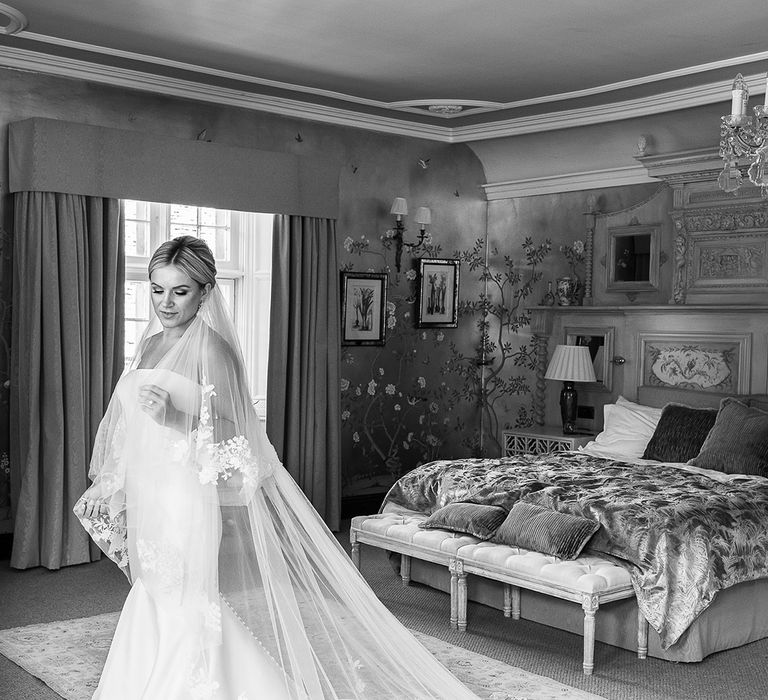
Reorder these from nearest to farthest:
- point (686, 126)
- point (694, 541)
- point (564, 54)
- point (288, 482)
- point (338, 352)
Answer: point (288, 482), point (694, 541), point (564, 54), point (686, 126), point (338, 352)

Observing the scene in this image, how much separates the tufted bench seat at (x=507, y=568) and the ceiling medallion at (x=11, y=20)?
10.4 feet

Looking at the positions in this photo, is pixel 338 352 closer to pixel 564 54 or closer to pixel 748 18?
pixel 564 54

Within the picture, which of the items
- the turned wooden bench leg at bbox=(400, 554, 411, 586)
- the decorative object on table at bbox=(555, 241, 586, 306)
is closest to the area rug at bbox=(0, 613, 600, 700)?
the turned wooden bench leg at bbox=(400, 554, 411, 586)

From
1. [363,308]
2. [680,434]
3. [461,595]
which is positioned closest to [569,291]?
[363,308]

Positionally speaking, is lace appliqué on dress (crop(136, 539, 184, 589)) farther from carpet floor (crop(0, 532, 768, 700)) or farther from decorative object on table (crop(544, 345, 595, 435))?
decorative object on table (crop(544, 345, 595, 435))

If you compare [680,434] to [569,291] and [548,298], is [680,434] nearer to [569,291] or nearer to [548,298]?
[569,291]

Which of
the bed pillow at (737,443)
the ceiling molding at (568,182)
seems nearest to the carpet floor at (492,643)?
the bed pillow at (737,443)

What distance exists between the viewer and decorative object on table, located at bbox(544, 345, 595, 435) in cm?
747

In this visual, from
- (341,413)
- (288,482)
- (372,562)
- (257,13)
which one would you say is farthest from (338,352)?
(288,482)

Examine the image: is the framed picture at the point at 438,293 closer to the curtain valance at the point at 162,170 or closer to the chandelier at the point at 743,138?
the curtain valance at the point at 162,170

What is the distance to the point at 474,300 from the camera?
Answer: 8594 millimetres

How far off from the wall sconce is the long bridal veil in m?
4.67

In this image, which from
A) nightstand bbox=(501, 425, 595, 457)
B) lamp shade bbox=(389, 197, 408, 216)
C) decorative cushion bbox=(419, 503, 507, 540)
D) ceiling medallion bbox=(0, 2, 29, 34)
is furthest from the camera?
lamp shade bbox=(389, 197, 408, 216)

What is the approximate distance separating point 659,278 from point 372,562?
2984mm
